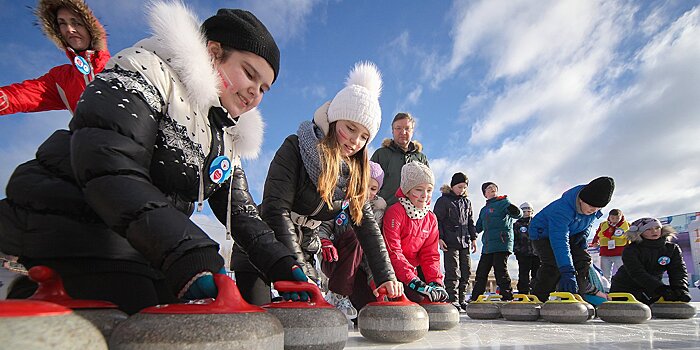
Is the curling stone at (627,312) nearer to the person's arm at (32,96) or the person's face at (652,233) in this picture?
the person's face at (652,233)

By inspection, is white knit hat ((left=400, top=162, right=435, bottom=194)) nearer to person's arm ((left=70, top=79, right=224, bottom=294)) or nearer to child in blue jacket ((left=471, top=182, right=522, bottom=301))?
person's arm ((left=70, top=79, right=224, bottom=294))

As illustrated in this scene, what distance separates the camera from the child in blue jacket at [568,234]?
3475 millimetres

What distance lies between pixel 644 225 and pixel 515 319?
259 cm

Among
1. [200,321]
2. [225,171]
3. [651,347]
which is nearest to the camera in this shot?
[200,321]

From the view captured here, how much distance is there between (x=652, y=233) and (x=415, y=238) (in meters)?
3.38

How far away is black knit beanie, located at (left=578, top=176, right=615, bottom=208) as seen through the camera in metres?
3.49

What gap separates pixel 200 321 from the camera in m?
0.62

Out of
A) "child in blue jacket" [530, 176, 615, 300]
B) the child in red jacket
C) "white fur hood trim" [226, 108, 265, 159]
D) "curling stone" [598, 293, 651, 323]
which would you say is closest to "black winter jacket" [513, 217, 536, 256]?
"child in blue jacket" [530, 176, 615, 300]

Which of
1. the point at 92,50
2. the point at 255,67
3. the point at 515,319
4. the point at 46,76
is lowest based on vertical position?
the point at 515,319

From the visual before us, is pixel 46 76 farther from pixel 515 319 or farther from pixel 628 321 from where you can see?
pixel 628 321

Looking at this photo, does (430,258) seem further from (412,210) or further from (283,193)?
(283,193)

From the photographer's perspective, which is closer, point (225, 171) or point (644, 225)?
point (225, 171)

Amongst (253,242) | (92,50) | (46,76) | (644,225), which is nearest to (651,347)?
(253,242)

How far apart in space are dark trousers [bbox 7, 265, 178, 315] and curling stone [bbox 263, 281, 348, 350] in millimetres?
284
